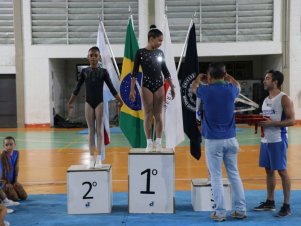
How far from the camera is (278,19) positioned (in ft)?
Result: 54.5

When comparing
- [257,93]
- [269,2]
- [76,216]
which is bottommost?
[76,216]

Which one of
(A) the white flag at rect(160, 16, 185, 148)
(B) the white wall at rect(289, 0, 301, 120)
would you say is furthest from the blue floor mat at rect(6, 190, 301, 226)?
(B) the white wall at rect(289, 0, 301, 120)

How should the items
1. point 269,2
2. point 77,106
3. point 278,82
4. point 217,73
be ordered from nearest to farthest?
point 217,73
point 278,82
point 269,2
point 77,106

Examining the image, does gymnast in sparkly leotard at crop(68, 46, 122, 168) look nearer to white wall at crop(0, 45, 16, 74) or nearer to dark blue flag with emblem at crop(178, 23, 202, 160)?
dark blue flag with emblem at crop(178, 23, 202, 160)

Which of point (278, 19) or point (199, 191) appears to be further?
point (278, 19)

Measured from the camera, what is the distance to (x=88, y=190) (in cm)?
545

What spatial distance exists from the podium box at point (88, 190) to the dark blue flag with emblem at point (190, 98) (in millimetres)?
1640

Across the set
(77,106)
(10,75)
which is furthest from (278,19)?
(10,75)

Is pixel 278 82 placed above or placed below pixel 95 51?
below

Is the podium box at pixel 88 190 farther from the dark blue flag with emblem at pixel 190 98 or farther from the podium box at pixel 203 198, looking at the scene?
the dark blue flag with emblem at pixel 190 98

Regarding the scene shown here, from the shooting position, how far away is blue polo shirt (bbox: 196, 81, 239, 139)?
15.5ft

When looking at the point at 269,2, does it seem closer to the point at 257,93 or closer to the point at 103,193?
the point at 257,93

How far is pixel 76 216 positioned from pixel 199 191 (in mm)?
1580

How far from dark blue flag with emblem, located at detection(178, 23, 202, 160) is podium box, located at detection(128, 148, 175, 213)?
1203 millimetres
